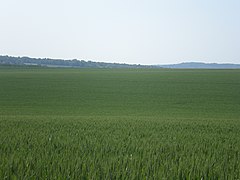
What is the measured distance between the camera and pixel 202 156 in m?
5.98

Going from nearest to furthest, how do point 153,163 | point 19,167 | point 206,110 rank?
point 19,167 → point 153,163 → point 206,110

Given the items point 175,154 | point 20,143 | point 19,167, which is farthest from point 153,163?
point 20,143

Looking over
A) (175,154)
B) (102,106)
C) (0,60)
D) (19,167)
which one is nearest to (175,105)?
(102,106)

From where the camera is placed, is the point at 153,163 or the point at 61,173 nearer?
the point at 61,173

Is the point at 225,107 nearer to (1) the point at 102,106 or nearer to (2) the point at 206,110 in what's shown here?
(2) the point at 206,110

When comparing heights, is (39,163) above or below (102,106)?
above

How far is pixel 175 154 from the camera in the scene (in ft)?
20.6

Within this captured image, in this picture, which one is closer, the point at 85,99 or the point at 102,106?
the point at 102,106

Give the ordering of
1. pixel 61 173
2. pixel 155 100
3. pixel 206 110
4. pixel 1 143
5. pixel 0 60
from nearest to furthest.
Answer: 1. pixel 61 173
2. pixel 1 143
3. pixel 206 110
4. pixel 155 100
5. pixel 0 60

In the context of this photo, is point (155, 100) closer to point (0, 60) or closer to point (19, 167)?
point (19, 167)

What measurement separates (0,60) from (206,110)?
17973 centimetres

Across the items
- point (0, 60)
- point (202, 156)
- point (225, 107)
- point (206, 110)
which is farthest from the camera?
point (0, 60)

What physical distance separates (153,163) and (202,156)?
1178 millimetres

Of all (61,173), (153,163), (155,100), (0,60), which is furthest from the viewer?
(0,60)
